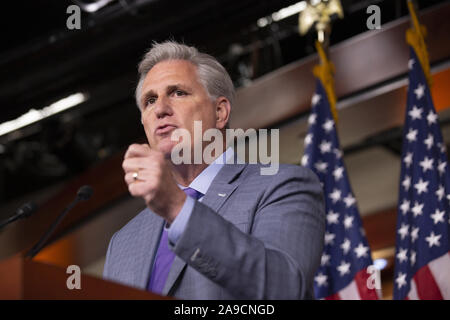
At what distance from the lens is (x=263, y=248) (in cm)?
118

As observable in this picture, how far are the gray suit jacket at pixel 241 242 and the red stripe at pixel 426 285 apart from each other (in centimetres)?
152

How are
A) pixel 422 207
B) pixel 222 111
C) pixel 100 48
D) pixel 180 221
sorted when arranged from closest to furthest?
pixel 180 221 → pixel 222 111 → pixel 422 207 → pixel 100 48

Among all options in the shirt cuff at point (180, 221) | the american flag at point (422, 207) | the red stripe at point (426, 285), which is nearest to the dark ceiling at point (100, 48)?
the american flag at point (422, 207)

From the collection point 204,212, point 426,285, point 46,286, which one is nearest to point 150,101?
point 204,212

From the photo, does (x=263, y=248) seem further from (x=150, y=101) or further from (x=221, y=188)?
(x=150, y=101)

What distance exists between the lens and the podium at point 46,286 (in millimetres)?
958

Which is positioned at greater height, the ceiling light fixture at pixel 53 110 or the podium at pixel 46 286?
the ceiling light fixture at pixel 53 110

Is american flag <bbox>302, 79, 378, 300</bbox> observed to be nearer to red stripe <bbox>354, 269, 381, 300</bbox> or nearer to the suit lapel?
red stripe <bbox>354, 269, 381, 300</bbox>

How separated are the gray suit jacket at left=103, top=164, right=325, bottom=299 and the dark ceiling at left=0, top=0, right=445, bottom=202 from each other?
2.21m

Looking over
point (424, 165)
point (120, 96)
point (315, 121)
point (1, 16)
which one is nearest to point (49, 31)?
point (1, 16)

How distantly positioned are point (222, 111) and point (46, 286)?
85 cm

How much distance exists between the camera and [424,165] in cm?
311

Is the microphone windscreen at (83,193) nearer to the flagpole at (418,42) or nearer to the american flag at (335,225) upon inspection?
the american flag at (335,225)

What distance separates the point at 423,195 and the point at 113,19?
86.9 inches
